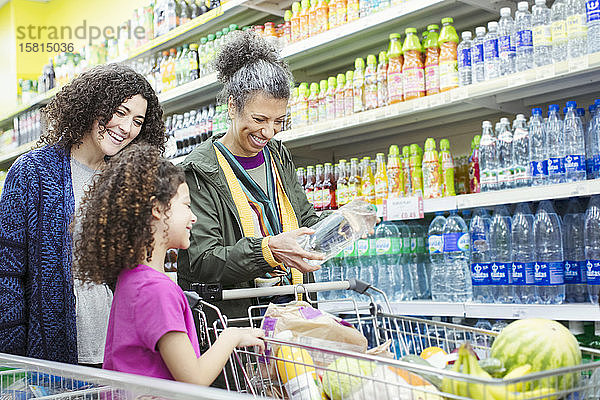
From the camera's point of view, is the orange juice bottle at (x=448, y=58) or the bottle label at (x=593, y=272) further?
the orange juice bottle at (x=448, y=58)

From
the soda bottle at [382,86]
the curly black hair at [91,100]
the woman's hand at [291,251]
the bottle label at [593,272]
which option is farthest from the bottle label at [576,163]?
the curly black hair at [91,100]

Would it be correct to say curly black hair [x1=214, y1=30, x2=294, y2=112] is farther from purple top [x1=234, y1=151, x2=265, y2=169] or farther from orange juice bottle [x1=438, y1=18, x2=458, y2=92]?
orange juice bottle [x1=438, y1=18, x2=458, y2=92]

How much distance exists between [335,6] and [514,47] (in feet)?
3.35

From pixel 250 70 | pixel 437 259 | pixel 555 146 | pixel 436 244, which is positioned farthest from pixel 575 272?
pixel 250 70

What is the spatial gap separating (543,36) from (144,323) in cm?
200

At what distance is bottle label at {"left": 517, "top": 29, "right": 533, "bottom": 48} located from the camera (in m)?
2.62

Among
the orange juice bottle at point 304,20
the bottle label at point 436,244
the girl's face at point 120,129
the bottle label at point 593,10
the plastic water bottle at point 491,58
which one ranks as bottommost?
the bottle label at point 436,244

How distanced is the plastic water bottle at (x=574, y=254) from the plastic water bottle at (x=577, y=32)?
71 cm

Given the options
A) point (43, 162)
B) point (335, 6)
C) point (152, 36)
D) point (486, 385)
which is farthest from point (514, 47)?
point (152, 36)

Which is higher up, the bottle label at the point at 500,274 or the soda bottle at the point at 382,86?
the soda bottle at the point at 382,86

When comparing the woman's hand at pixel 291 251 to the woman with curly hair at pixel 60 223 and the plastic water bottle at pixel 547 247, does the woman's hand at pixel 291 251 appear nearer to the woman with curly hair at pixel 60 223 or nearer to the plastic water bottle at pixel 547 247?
the woman with curly hair at pixel 60 223

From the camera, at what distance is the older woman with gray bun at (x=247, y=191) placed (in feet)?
5.67

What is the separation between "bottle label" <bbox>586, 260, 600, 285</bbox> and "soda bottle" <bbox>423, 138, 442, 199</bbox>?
2.45 feet

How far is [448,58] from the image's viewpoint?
2.89 m
